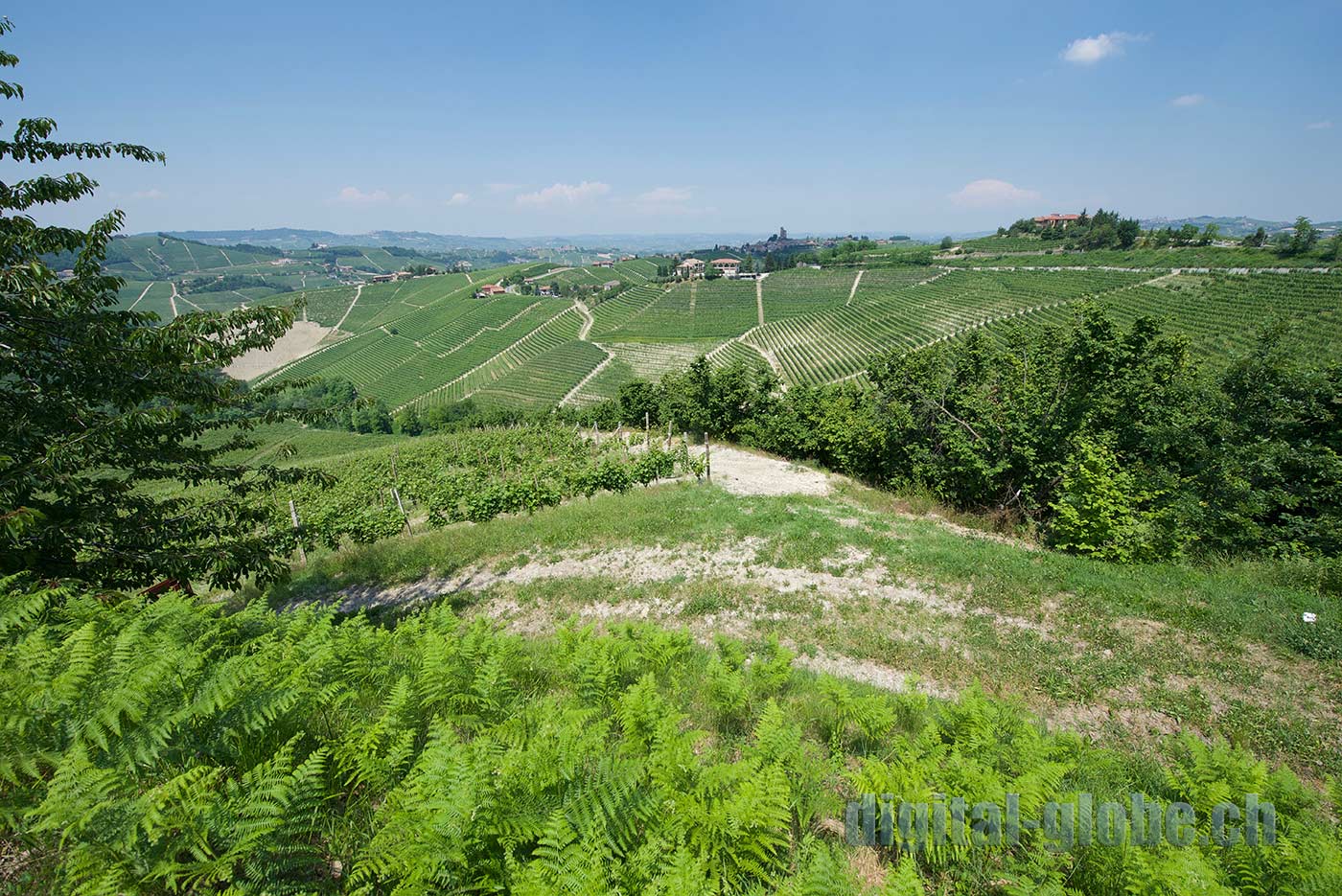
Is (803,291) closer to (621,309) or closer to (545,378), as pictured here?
(621,309)

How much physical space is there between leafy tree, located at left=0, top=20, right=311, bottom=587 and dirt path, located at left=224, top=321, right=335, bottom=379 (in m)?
115

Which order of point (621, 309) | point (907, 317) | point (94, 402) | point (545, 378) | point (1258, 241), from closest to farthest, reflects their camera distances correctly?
point (94, 402) → point (907, 317) → point (1258, 241) → point (545, 378) → point (621, 309)

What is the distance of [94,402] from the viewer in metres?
5.20

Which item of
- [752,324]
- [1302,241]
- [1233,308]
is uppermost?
[1302,241]

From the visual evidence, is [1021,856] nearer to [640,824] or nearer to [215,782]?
[640,824]

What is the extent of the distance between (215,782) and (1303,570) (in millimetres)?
15323

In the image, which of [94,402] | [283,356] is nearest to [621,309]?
[283,356]

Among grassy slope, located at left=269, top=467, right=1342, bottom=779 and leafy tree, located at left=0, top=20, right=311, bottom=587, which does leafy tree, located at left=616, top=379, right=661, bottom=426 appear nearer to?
grassy slope, located at left=269, top=467, right=1342, bottom=779

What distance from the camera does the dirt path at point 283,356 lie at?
107m

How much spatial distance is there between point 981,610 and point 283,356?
5363 inches

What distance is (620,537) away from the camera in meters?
12.8

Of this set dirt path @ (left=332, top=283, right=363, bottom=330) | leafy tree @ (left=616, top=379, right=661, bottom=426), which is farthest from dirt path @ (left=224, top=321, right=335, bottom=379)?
leafy tree @ (left=616, top=379, right=661, bottom=426)

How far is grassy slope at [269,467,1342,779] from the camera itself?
6699mm

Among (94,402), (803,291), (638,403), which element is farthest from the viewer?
(803,291)
